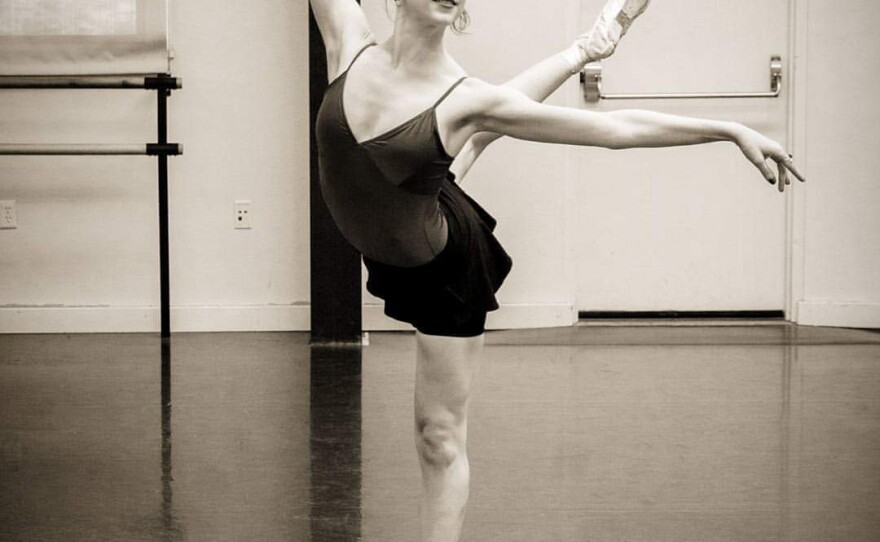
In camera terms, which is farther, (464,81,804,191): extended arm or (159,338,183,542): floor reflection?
(159,338,183,542): floor reflection

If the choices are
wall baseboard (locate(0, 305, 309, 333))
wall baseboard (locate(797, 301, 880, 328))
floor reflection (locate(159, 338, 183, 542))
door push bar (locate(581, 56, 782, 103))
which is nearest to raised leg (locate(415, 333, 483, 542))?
floor reflection (locate(159, 338, 183, 542))

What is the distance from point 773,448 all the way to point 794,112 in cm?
253

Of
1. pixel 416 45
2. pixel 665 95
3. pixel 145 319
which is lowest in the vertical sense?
pixel 145 319

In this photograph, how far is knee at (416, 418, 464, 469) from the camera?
83.3 inches

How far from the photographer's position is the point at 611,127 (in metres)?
1.87

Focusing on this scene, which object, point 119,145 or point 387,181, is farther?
point 119,145

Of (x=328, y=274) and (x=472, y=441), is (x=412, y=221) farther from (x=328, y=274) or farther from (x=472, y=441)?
(x=328, y=274)

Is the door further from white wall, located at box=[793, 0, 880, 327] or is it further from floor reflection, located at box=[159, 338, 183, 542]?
floor reflection, located at box=[159, 338, 183, 542]

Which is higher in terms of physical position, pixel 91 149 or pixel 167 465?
pixel 91 149

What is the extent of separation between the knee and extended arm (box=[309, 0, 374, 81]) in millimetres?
597

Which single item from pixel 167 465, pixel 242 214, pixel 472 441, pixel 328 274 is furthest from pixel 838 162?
pixel 167 465

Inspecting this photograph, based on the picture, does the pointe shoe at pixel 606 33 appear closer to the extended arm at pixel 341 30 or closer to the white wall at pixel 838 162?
the extended arm at pixel 341 30

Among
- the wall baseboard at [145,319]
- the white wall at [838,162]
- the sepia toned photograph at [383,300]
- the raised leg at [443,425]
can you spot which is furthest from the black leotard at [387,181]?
→ the white wall at [838,162]

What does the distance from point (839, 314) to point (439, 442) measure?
3.91 metres
